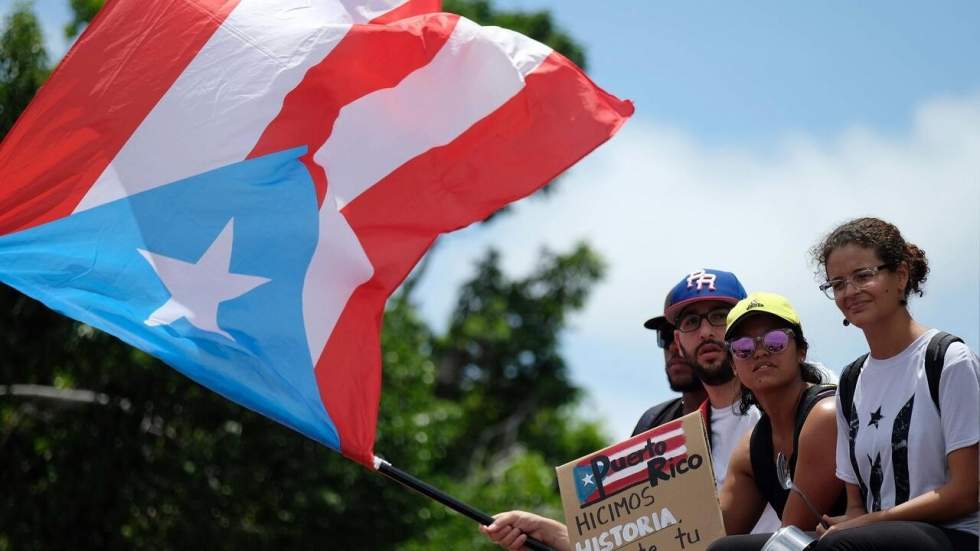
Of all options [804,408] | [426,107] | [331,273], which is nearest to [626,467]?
[804,408]

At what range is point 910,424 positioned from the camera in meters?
4.10

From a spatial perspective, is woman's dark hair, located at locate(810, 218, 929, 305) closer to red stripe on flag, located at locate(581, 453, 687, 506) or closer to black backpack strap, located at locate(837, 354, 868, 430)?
black backpack strap, located at locate(837, 354, 868, 430)

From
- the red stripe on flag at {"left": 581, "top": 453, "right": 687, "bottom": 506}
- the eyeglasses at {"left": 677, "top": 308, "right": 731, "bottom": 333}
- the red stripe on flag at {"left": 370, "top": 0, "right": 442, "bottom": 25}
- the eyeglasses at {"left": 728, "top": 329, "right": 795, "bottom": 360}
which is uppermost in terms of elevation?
the red stripe on flag at {"left": 370, "top": 0, "right": 442, "bottom": 25}

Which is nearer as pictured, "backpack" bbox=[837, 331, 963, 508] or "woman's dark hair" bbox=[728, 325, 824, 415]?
"backpack" bbox=[837, 331, 963, 508]

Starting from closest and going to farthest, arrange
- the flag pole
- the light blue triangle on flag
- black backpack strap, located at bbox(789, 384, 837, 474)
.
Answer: black backpack strap, located at bbox(789, 384, 837, 474) < the flag pole < the light blue triangle on flag

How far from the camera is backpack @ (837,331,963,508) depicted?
4.07 meters

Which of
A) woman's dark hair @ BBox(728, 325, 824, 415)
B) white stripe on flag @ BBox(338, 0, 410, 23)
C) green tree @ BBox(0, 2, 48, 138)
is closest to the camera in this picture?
woman's dark hair @ BBox(728, 325, 824, 415)

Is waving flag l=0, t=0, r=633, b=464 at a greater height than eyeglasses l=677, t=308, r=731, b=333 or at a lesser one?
greater

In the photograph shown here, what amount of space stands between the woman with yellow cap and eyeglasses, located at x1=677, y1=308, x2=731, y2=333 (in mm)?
607

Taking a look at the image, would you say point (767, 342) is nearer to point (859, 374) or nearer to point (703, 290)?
point (859, 374)

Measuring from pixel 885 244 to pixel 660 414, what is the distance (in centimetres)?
178

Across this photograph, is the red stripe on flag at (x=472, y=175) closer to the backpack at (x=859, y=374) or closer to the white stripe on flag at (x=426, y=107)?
the white stripe on flag at (x=426, y=107)

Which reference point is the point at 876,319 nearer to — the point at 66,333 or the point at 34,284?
the point at 34,284

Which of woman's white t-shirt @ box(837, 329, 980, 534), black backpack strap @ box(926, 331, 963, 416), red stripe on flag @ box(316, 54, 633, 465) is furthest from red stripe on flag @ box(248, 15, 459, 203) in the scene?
black backpack strap @ box(926, 331, 963, 416)
